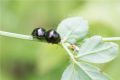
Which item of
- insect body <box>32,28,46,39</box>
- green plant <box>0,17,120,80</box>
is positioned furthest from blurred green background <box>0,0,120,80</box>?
green plant <box>0,17,120,80</box>

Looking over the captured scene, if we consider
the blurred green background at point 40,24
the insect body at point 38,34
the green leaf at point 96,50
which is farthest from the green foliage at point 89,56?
the blurred green background at point 40,24

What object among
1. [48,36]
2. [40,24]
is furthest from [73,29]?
[40,24]

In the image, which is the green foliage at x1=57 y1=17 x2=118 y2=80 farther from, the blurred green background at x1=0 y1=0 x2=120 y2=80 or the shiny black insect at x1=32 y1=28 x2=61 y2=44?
the blurred green background at x1=0 y1=0 x2=120 y2=80

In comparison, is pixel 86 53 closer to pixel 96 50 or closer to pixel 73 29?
pixel 96 50

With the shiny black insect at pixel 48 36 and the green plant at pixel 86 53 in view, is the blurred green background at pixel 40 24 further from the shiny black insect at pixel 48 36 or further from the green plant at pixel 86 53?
the green plant at pixel 86 53

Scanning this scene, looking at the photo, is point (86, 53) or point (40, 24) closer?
point (86, 53)

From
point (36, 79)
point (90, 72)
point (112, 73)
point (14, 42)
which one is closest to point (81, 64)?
point (90, 72)

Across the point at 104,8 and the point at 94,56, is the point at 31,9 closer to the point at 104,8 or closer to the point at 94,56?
the point at 104,8
